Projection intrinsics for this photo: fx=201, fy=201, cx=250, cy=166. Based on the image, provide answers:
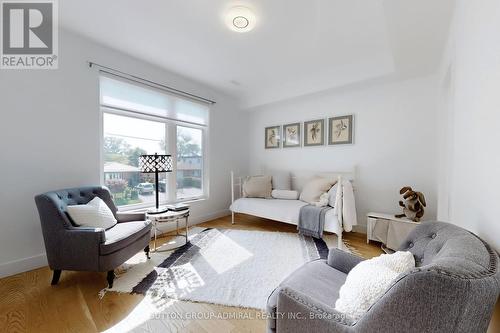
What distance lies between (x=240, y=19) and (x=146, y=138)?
2.03m

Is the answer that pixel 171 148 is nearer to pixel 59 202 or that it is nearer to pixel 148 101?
pixel 148 101

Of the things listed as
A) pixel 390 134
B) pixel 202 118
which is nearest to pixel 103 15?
pixel 202 118

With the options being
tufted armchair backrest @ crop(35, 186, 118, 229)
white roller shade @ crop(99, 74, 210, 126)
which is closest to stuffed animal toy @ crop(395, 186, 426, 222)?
white roller shade @ crop(99, 74, 210, 126)

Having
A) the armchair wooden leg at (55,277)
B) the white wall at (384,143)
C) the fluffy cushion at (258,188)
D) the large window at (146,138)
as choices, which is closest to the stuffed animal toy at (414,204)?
the white wall at (384,143)

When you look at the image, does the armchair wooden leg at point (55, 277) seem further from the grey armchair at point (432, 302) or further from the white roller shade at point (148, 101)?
the grey armchair at point (432, 302)

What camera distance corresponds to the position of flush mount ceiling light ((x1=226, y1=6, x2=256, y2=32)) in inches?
70.3

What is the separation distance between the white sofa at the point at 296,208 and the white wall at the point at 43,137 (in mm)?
2111

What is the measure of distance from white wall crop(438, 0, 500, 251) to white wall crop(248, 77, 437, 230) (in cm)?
135

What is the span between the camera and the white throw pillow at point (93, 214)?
181 centimetres

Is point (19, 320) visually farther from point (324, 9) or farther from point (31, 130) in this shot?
point (324, 9)

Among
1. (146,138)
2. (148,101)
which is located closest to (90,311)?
(146,138)

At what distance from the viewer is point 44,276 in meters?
1.89

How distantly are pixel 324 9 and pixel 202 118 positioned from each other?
246 cm

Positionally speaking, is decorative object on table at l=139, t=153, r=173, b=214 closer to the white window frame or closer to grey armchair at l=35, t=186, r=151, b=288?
the white window frame
